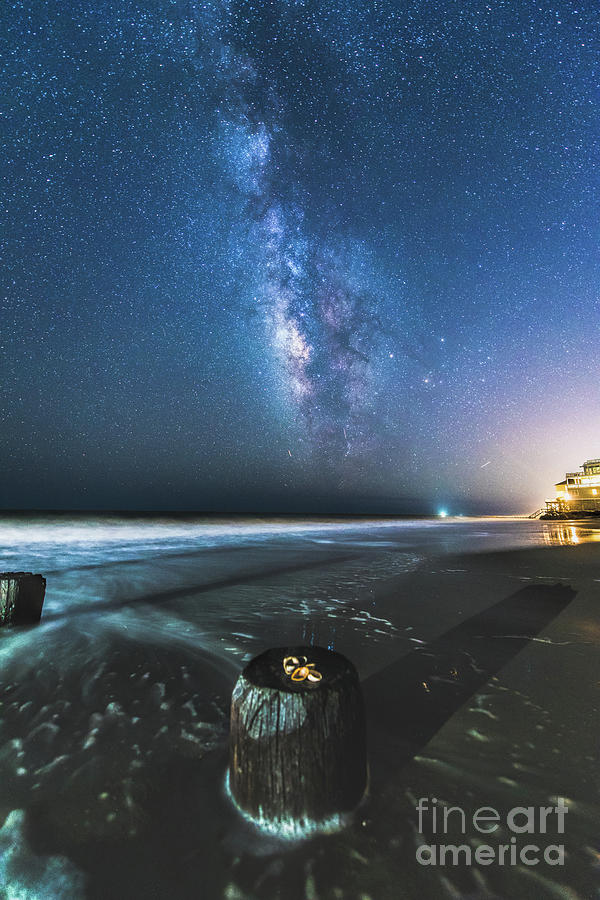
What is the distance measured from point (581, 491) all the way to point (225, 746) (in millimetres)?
59157

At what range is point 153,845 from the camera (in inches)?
69.6

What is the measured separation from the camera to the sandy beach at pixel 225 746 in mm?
1634

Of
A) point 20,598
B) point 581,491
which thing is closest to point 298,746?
point 20,598

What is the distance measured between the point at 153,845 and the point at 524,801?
6.24ft

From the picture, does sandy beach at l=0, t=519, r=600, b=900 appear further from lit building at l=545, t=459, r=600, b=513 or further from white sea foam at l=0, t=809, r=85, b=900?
lit building at l=545, t=459, r=600, b=513

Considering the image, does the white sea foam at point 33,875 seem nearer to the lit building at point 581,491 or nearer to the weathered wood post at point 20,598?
the weathered wood post at point 20,598

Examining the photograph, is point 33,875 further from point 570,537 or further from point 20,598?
point 570,537

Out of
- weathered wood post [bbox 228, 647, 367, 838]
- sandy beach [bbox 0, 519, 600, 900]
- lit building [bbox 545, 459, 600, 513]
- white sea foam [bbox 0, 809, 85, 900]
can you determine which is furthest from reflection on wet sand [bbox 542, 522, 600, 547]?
lit building [bbox 545, 459, 600, 513]

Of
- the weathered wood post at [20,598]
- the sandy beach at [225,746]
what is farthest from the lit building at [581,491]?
the weathered wood post at [20,598]

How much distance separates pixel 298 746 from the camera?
169 cm

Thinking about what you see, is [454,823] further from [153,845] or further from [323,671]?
[153,845]

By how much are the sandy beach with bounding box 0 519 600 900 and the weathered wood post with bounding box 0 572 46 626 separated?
0.27 metres

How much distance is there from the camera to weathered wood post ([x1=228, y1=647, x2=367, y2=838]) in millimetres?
1692

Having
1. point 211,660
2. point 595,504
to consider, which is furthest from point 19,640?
point 595,504
